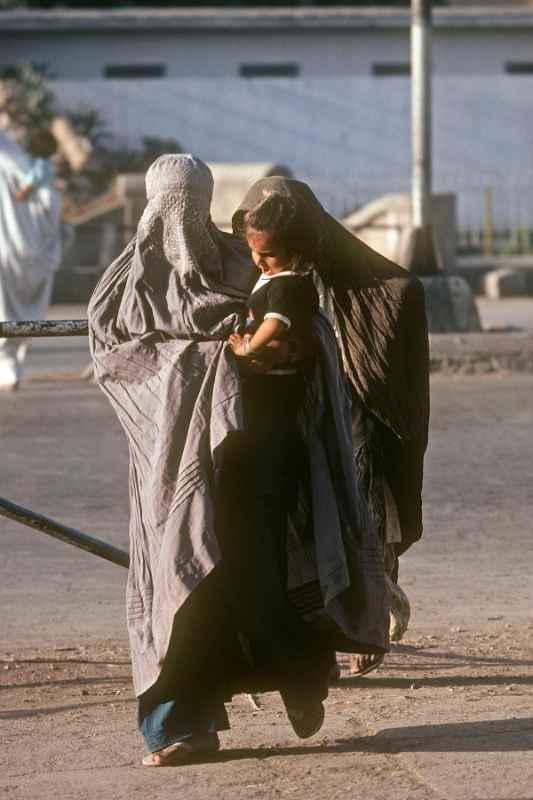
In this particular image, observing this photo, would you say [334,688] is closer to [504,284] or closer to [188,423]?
[188,423]

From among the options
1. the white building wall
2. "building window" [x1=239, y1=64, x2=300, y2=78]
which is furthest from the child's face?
"building window" [x1=239, y1=64, x2=300, y2=78]

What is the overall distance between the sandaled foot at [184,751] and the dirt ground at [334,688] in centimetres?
3

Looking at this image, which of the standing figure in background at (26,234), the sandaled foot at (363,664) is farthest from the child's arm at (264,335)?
the standing figure in background at (26,234)

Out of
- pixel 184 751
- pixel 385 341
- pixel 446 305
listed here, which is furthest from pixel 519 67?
pixel 184 751

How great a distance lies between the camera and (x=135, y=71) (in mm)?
32875

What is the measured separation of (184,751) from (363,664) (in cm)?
86

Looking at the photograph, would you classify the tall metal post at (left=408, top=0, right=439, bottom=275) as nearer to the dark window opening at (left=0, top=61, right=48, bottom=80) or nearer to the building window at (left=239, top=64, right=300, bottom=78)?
the dark window opening at (left=0, top=61, right=48, bottom=80)

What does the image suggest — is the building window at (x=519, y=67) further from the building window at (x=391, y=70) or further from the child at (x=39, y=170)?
the child at (x=39, y=170)

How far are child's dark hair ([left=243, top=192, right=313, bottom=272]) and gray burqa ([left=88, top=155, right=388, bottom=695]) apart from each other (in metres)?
0.12

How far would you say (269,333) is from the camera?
4035 mm

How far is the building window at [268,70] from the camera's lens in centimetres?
3278

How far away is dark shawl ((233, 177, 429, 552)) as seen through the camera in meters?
4.79

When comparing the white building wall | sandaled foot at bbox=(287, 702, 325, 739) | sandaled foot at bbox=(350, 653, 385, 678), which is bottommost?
the white building wall

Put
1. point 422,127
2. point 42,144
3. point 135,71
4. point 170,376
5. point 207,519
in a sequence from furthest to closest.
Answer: point 135,71
point 422,127
point 42,144
point 170,376
point 207,519
